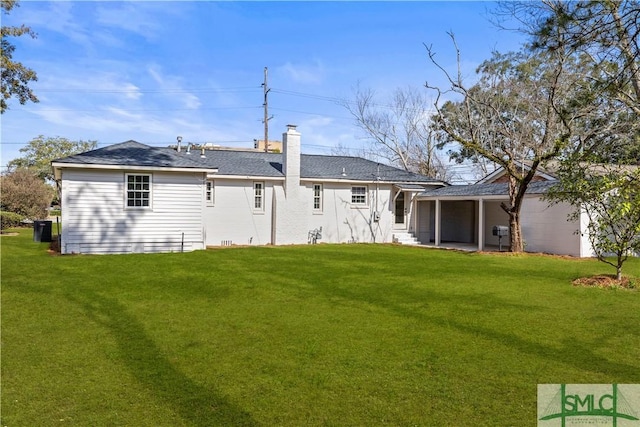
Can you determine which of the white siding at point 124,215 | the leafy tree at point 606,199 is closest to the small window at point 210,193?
the white siding at point 124,215

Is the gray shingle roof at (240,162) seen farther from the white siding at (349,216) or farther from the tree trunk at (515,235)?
the tree trunk at (515,235)

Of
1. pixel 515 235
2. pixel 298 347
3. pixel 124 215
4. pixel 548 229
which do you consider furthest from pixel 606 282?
pixel 124 215

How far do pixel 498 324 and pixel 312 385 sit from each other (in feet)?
11.8

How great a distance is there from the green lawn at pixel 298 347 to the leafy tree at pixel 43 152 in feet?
170

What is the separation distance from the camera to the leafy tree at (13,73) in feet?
67.4

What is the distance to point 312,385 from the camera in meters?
4.53

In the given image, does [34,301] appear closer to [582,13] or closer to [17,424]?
[17,424]

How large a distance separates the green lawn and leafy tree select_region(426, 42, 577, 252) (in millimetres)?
7542

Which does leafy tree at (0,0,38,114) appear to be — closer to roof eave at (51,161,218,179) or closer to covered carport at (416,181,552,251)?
roof eave at (51,161,218,179)

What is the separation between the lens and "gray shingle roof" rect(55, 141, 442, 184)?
16578 mm

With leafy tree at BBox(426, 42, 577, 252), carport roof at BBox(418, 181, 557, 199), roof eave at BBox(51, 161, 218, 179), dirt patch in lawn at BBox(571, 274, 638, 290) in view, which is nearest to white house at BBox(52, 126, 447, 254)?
roof eave at BBox(51, 161, 218, 179)

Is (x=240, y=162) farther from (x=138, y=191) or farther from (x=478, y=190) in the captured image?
(x=478, y=190)

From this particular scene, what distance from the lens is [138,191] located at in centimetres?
1655

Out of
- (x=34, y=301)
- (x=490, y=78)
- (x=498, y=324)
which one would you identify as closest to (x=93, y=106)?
(x=490, y=78)
